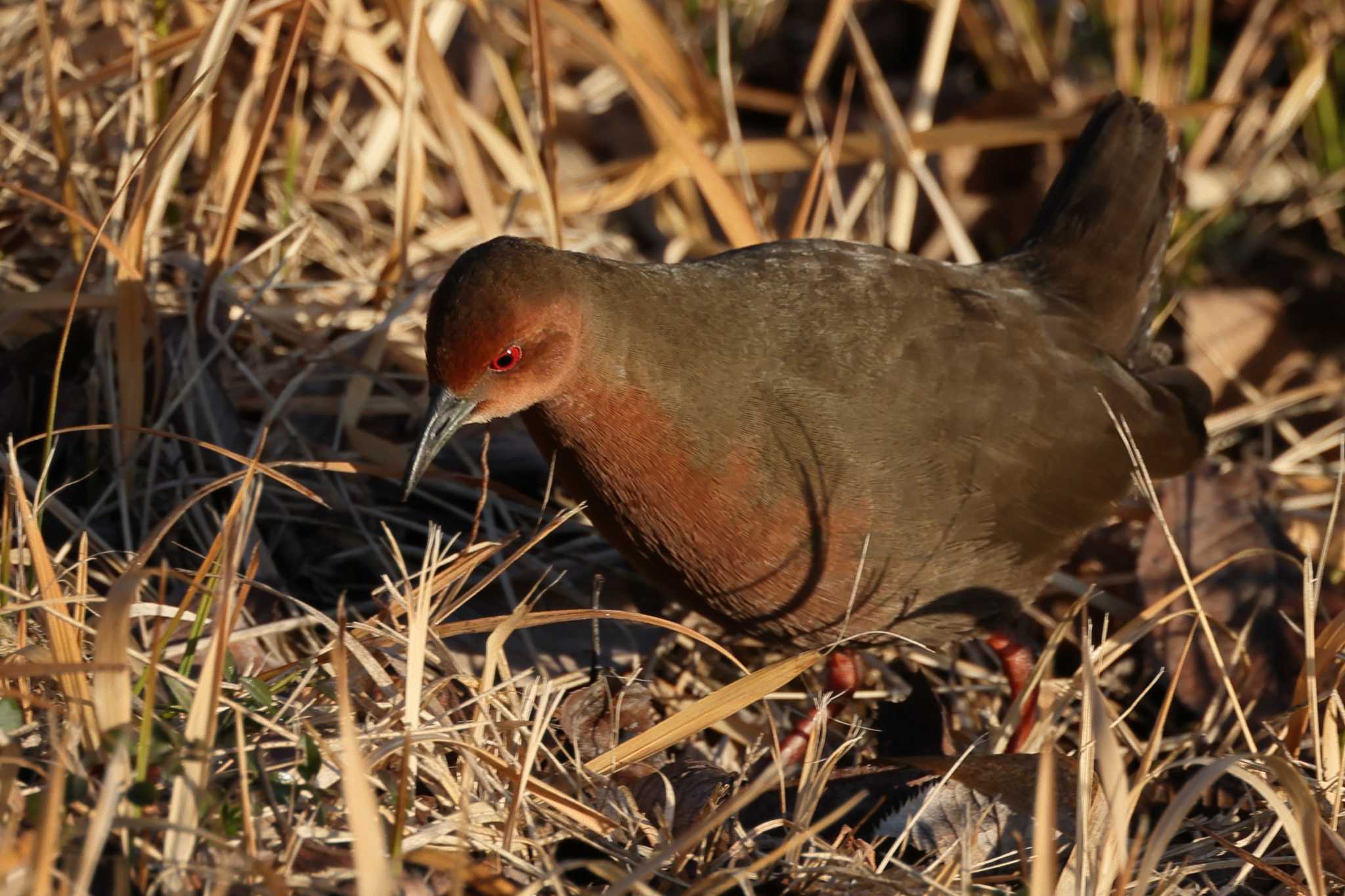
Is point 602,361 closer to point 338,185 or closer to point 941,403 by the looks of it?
point 941,403

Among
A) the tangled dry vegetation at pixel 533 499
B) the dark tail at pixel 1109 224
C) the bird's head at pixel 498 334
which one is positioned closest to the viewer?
the tangled dry vegetation at pixel 533 499

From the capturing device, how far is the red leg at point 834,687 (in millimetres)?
3457

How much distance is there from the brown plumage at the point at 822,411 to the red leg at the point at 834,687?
0.64ft

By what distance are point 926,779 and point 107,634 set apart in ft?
5.21

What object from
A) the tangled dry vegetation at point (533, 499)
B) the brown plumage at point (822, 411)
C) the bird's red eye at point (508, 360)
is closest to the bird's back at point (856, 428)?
the brown plumage at point (822, 411)

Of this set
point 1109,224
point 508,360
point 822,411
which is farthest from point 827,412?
point 1109,224

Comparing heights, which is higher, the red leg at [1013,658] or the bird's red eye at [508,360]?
the bird's red eye at [508,360]

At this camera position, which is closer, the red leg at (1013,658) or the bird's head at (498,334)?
the bird's head at (498,334)

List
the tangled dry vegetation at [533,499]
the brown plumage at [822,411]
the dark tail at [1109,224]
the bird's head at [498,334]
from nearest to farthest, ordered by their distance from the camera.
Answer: the tangled dry vegetation at [533,499]
the bird's head at [498,334]
the brown plumage at [822,411]
the dark tail at [1109,224]

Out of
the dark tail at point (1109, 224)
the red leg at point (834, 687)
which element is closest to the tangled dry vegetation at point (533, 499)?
the red leg at point (834, 687)

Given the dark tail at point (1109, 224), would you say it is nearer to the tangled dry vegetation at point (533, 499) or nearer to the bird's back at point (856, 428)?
the bird's back at point (856, 428)

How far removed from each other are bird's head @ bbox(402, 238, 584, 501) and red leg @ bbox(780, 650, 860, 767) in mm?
1050

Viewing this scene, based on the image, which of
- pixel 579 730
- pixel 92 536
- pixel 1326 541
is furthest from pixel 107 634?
pixel 1326 541

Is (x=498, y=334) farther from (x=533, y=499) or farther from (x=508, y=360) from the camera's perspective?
(x=533, y=499)
